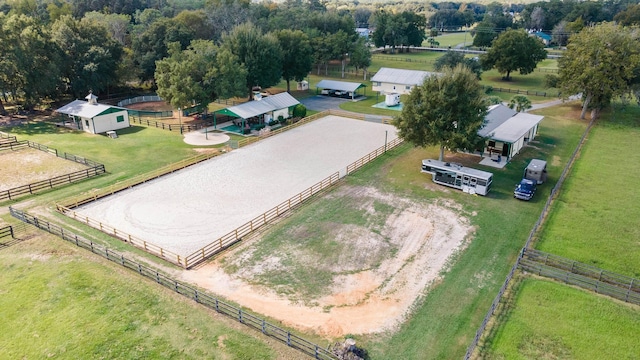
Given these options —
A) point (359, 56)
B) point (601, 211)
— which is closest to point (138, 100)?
point (359, 56)

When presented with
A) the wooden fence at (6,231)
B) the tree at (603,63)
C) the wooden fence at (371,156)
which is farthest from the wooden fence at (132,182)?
the tree at (603,63)

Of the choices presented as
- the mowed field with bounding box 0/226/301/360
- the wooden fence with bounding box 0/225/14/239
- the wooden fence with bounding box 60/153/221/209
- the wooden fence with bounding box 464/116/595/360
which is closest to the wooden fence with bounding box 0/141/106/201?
the wooden fence with bounding box 60/153/221/209

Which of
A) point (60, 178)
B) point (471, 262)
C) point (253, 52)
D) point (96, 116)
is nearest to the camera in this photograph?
point (471, 262)

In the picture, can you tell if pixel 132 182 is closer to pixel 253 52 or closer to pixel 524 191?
pixel 253 52

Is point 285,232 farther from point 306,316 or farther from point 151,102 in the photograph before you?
point 151,102

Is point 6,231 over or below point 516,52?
below

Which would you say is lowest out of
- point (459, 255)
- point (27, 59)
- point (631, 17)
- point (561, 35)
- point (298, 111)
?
point (459, 255)

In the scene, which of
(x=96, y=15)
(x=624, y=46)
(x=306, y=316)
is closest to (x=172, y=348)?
(x=306, y=316)
